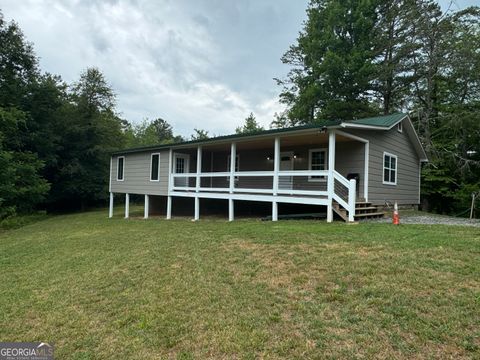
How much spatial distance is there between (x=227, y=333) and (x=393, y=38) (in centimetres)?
2185

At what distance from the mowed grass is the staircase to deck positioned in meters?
2.43

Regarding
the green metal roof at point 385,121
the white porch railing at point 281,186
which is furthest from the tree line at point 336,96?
the white porch railing at point 281,186

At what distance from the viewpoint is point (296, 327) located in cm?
315

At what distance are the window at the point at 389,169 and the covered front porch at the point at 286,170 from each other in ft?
5.26

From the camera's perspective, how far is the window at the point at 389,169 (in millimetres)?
12203

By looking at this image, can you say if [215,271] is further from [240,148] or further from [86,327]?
[240,148]

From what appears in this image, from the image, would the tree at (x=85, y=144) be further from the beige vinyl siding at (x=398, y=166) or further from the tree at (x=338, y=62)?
Result: the beige vinyl siding at (x=398, y=166)

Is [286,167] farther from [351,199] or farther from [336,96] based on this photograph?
[336,96]

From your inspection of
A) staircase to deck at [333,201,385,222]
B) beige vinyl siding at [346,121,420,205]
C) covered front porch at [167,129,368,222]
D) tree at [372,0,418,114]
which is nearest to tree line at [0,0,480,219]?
tree at [372,0,418,114]

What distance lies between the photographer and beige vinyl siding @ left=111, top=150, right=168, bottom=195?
14.8 metres

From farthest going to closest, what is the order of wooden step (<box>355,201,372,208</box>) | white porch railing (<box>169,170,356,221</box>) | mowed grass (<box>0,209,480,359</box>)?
wooden step (<box>355,201,372,208</box>), white porch railing (<box>169,170,356,221</box>), mowed grass (<box>0,209,480,359</box>)

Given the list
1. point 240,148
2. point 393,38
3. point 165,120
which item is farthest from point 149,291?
point 165,120

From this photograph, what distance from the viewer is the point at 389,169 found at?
12484mm

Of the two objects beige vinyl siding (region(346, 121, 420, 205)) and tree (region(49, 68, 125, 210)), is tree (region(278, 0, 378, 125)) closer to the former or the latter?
beige vinyl siding (region(346, 121, 420, 205))
